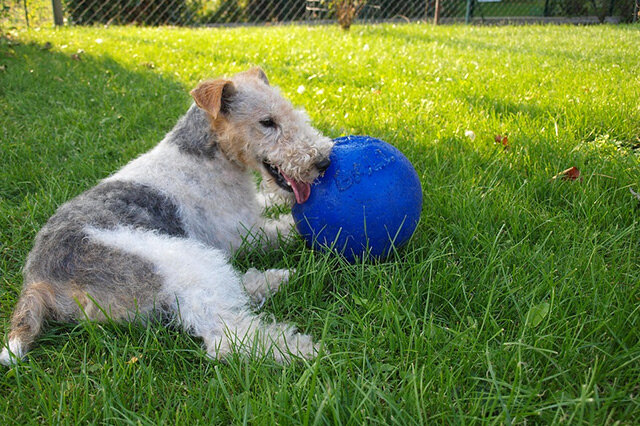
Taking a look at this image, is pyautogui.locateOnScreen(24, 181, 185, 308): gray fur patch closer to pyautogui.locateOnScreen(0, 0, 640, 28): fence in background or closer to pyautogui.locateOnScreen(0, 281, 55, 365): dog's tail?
pyautogui.locateOnScreen(0, 281, 55, 365): dog's tail

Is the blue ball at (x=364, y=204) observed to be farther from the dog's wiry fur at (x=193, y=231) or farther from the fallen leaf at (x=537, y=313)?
the fallen leaf at (x=537, y=313)

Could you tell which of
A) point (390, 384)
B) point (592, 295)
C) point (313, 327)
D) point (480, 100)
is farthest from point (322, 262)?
point (480, 100)

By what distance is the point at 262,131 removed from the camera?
3115mm

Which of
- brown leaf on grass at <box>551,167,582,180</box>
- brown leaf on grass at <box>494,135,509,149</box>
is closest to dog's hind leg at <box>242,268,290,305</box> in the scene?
brown leaf on grass at <box>551,167,582,180</box>

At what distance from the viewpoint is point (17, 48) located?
9.09 meters

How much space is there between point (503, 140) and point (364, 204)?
2169mm

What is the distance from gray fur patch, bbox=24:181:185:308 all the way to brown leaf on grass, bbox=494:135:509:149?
2.95 m

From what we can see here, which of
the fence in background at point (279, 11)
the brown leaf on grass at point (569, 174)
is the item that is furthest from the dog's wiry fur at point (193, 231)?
the fence in background at point (279, 11)

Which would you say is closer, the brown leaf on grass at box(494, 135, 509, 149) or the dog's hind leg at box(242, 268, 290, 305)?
the dog's hind leg at box(242, 268, 290, 305)

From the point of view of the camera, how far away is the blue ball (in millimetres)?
2668

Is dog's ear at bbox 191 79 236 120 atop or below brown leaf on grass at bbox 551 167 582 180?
atop

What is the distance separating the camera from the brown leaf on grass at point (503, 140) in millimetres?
4152

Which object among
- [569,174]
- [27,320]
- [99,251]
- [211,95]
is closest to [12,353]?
[27,320]

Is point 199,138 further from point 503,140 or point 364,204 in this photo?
point 503,140
